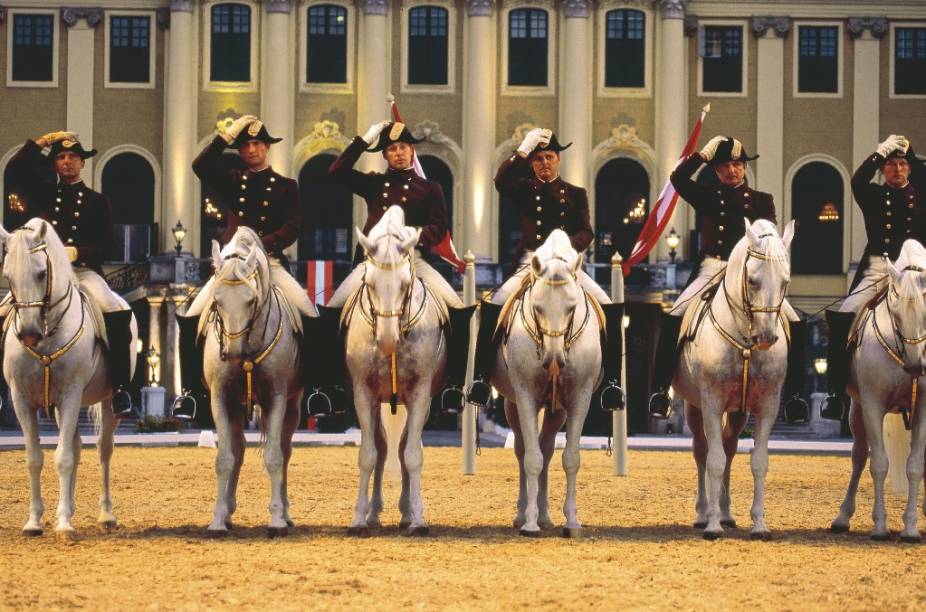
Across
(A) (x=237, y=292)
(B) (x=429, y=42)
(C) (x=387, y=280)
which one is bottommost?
(A) (x=237, y=292)

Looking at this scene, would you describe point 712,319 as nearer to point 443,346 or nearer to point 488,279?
point 443,346

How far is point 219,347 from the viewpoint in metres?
17.1

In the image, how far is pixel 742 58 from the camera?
6256 cm

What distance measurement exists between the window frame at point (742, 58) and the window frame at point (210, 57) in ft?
51.3

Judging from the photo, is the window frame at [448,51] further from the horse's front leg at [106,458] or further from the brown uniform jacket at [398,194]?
the horse's front leg at [106,458]

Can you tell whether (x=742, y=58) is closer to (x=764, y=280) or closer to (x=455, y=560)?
(x=764, y=280)

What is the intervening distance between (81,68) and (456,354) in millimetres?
46136

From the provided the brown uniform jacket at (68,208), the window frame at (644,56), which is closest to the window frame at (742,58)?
the window frame at (644,56)

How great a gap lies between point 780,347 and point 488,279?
4232 centimetres

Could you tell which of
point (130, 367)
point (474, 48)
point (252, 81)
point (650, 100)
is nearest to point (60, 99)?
point (252, 81)

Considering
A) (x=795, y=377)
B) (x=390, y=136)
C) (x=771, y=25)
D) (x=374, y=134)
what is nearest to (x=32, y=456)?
(x=374, y=134)

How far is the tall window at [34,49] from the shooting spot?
203ft

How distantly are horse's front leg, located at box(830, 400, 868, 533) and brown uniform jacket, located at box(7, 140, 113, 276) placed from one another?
326 inches

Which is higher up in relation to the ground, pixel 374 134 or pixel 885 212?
pixel 374 134
